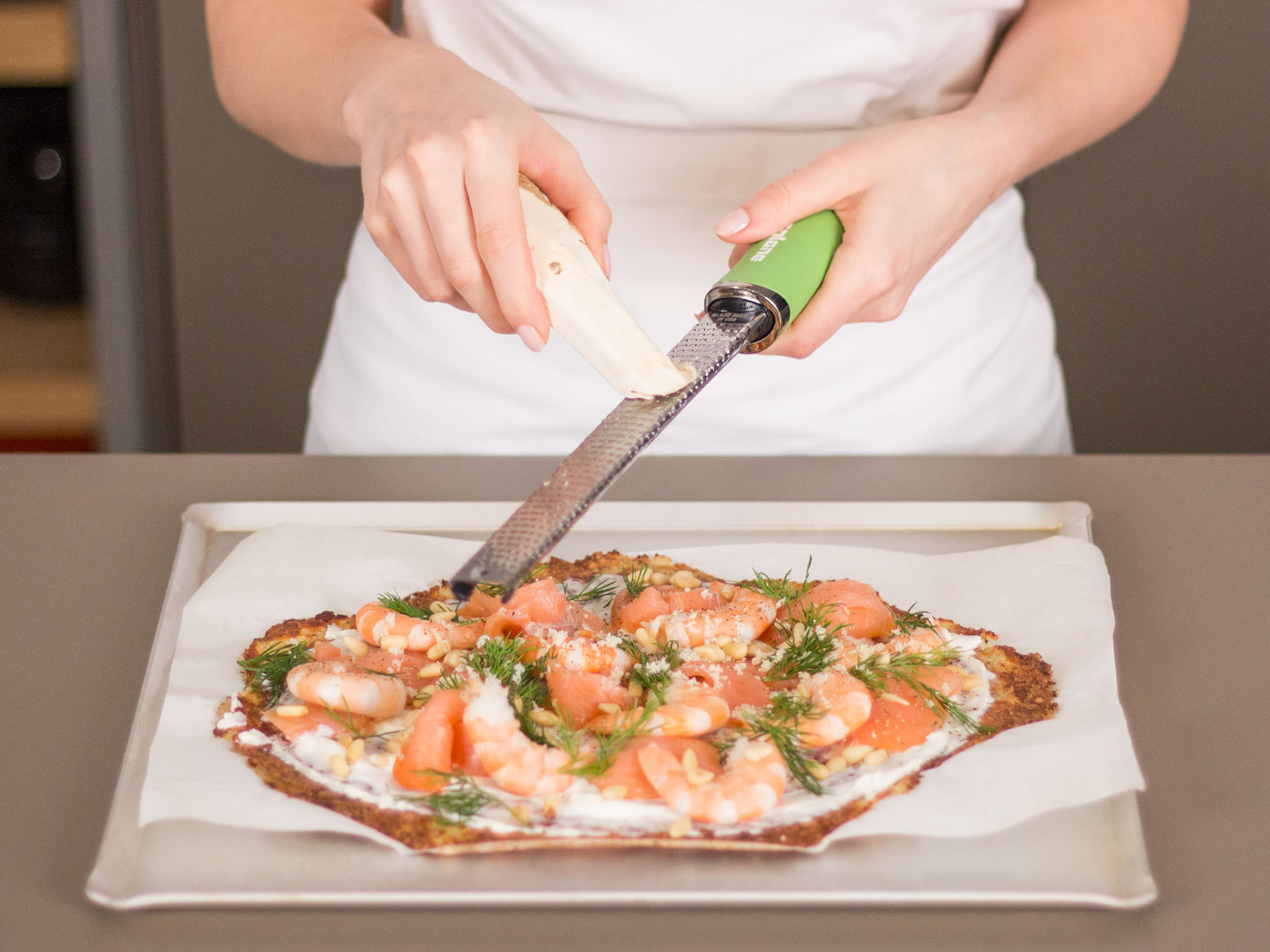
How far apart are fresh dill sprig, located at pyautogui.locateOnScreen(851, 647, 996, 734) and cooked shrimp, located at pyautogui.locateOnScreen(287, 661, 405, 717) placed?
0.90 ft

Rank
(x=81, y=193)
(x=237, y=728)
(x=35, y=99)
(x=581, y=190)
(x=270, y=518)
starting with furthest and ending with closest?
(x=35, y=99)
(x=81, y=193)
(x=270, y=518)
(x=581, y=190)
(x=237, y=728)

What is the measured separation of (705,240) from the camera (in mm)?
1227

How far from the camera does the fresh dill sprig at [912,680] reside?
73 centimetres

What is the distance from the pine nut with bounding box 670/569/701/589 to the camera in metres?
0.86

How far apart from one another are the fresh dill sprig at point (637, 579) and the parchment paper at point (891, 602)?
5 cm

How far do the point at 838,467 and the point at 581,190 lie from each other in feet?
1.18

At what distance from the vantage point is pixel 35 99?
2.37 meters

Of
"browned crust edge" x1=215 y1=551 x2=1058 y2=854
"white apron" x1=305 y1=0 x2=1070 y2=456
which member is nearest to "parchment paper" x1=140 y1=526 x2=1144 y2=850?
"browned crust edge" x1=215 y1=551 x2=1058 y2=854

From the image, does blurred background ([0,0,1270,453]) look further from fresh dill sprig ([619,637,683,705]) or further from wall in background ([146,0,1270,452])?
fresh dill sprig ([619,637,683,705])

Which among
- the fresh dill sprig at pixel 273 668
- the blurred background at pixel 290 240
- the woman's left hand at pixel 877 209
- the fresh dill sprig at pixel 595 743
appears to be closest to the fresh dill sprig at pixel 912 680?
the fresh dill sprig at pixel 595 743

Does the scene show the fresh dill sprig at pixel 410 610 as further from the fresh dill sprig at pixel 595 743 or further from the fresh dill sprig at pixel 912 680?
the fresh dill sprig at pixel 912 680

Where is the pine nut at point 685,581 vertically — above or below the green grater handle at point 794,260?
below

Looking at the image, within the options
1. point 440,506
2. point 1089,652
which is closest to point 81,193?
point 440,506

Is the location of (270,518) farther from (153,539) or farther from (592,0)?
(592,0)
